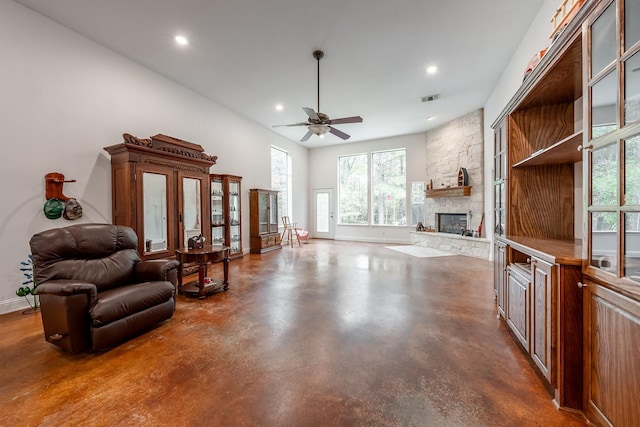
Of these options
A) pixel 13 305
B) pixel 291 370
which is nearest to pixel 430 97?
pixel 291 370

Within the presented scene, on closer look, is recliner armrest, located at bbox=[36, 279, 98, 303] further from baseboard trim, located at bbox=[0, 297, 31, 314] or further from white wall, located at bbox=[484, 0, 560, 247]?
white wall, located at bbox=[484, 0, 560, 247]

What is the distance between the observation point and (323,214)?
9906 mm

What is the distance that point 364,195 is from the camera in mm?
9180

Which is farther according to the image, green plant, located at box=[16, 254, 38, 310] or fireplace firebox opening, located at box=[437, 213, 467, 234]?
fireplace firebox opening, located at box=[437, 213, 467, 234]

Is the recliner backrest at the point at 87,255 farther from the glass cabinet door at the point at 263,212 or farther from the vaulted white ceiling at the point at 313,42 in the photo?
the glass cabinet door at the point at 263,212

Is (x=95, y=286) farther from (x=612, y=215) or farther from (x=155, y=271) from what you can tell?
(x=612, y=215)

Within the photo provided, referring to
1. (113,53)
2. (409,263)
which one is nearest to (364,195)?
(409,263)

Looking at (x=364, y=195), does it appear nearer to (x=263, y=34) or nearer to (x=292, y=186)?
(x=292, y=186)

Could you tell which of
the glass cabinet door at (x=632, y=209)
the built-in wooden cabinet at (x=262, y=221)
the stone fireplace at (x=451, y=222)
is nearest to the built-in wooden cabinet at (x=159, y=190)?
the built-in wooden cabinet at (x=262, y=221)

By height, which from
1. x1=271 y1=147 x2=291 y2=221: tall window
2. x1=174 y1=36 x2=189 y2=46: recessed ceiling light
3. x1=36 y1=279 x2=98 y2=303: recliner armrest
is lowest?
x1=36 y1=279 x2=98 y2=303: recliner armrest

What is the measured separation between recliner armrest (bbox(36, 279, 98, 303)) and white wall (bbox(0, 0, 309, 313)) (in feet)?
5.60

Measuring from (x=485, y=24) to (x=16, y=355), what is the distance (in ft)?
20.5

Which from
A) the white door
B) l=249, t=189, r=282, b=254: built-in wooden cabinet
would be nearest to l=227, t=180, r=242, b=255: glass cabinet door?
l=249, t=189, r=282, b=254: built-in wooden cabinet

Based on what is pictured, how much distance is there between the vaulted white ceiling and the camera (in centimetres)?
312
